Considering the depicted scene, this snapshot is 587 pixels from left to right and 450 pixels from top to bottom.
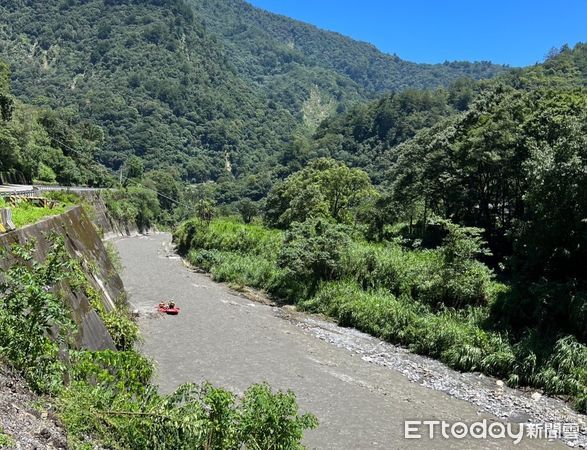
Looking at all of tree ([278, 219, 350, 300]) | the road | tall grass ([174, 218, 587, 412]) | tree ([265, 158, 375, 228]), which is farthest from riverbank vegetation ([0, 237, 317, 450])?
tree ([265, 158, 375, 228])

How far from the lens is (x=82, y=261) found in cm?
1706

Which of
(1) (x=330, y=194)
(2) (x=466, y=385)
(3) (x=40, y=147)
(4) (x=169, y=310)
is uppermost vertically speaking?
(1) (x=330, y=194)

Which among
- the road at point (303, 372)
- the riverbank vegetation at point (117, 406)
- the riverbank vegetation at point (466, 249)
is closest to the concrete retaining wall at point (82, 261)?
the riverbank vegetation at point (117, 406)

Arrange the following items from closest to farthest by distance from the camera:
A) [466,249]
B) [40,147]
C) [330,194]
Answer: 1. [466,249]
2. [330,194]
3. [40,147]

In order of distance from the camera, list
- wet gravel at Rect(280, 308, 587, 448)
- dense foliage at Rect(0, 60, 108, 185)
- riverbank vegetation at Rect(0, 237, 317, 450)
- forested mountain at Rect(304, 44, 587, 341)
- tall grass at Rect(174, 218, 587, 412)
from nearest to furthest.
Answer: riverbank vegetation at Rect(0, 237, 317, 450) → wet gravel at Rect(280, 308, 587, 448) → tall grass at Rect(174, 218, 587, 412) → forested mountain at Rect(304, 44, 587, 341) → dense foliage at Rect(0, 60, 108, 185)

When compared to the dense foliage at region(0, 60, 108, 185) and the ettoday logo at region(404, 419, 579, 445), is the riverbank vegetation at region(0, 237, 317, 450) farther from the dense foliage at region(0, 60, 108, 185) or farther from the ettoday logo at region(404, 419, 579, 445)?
the dense foliage at region(0, 60, 108, 185)

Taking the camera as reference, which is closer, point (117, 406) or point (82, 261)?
point (117, 406)

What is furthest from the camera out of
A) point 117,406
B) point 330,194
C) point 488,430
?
point 330,194

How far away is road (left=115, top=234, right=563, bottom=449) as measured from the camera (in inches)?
544

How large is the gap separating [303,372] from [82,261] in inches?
360

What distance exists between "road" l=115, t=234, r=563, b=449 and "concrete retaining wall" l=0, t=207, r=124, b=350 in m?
2.79

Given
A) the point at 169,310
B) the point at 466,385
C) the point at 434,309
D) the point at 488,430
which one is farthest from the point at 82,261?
the point at 434,309

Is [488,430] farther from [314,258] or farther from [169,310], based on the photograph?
[169,310]

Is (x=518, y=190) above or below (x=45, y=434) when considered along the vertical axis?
above
